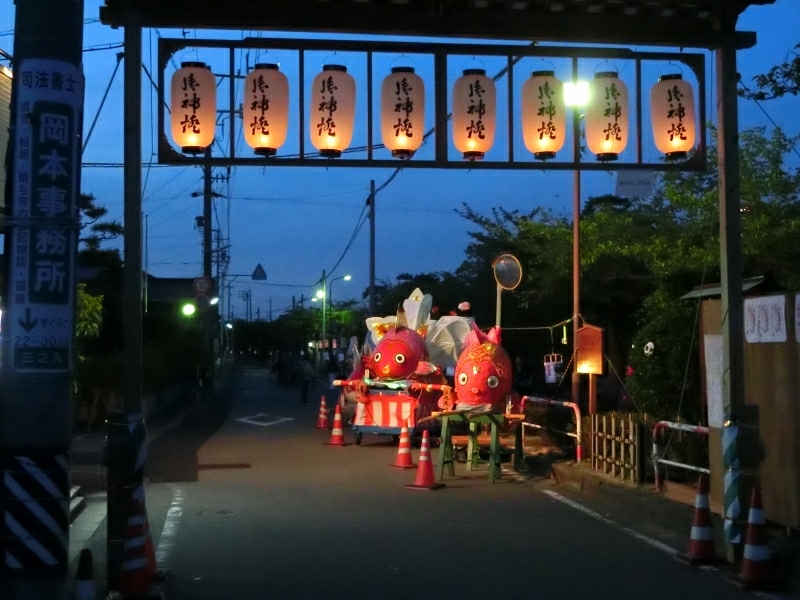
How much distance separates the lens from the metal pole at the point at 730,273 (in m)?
9.15

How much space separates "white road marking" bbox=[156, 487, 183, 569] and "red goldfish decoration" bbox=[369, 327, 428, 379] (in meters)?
6.93

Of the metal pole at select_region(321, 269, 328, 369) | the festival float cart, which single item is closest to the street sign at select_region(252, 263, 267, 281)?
the metal pole at select_region(321, 269, 328, 369)

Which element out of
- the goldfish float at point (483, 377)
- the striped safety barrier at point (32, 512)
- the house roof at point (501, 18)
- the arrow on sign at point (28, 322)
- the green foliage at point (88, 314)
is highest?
the house roof at point (501, 18)

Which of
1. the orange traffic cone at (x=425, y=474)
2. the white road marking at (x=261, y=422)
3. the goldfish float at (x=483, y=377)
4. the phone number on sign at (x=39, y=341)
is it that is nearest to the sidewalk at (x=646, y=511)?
the goldfish float at (x=483, y=377)

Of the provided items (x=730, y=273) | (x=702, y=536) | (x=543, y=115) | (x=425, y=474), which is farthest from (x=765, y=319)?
(x=425, y=474)

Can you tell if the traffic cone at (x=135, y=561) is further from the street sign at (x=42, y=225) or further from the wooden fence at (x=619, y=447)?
the wooden fence at (x=619, y=447)

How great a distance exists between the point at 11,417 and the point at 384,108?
567cm

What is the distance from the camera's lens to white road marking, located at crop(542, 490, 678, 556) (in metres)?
10.2

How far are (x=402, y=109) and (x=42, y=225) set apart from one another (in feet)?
16.4

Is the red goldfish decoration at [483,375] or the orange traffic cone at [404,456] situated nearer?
the red goldfish decoration at [483,375]

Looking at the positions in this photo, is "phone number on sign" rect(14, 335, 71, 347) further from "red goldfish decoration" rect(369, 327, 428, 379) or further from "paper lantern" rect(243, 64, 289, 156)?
A: "red goldfish decoration" rect(369, 327, 428, 379)

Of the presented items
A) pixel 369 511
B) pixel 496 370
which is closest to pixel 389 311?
pixel 496 370

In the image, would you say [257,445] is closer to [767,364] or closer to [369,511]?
[369,511]

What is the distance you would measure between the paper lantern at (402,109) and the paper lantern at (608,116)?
1.94 meters
